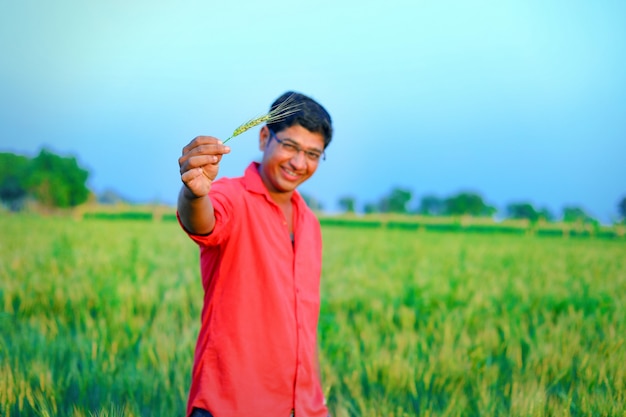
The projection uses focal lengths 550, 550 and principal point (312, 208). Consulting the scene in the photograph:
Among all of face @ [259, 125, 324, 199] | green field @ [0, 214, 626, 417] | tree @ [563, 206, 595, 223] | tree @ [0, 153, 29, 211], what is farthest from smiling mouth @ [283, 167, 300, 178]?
tree @ [0, 153, 29, 211]

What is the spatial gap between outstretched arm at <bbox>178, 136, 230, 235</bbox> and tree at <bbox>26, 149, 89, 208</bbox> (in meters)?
53.4

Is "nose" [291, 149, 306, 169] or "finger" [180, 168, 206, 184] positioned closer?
"finger" [180, 168, 206, 184]

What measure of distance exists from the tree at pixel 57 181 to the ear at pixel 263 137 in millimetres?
53005

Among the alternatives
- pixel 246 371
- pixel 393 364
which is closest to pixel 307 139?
pixel 246 371

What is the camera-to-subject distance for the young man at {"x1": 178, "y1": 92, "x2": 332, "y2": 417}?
198cm

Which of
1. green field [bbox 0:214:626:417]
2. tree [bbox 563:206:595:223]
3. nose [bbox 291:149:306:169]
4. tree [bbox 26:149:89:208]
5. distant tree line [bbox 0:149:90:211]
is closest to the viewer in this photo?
nose [bbox 291:149:306:169]

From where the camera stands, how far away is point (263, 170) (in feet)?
7.29

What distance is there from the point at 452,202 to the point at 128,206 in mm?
Result: 34521

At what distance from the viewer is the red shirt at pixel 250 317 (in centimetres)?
199

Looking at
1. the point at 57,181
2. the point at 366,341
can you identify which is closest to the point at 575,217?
the point at 366,341

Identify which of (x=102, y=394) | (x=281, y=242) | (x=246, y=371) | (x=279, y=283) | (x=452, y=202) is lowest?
(x=102, y=394)

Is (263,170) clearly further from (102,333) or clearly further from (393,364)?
(102,333)

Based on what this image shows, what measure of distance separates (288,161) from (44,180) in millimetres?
55297

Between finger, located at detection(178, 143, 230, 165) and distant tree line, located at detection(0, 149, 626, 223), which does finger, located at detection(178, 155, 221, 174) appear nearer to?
finger, located at detection(178, 143, 230, 165)
